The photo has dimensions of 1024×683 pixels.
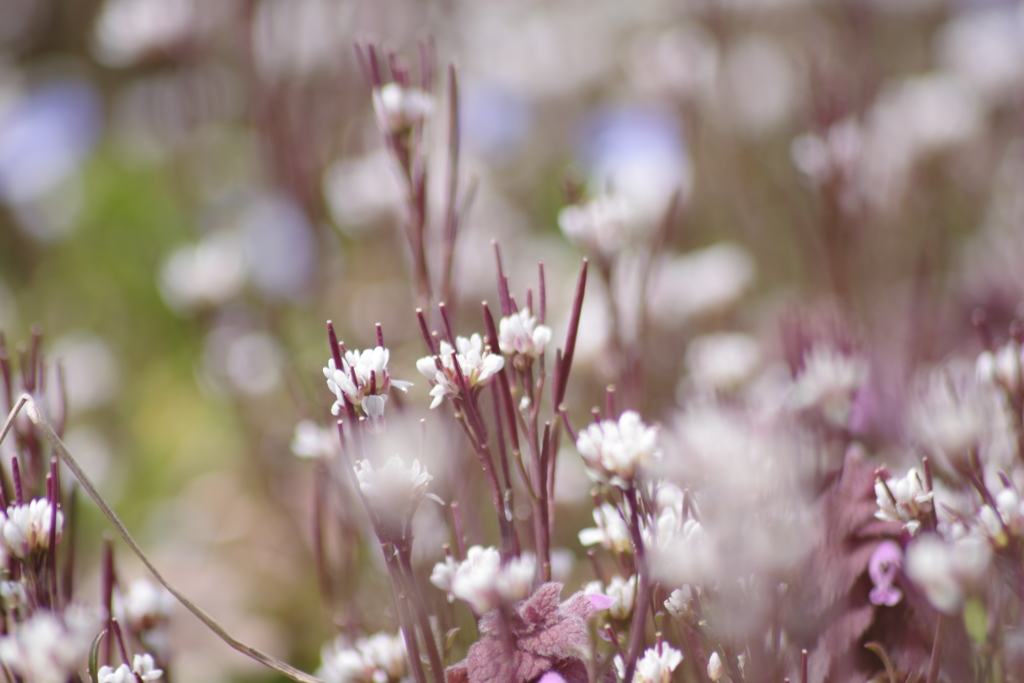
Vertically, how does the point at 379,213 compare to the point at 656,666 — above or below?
above

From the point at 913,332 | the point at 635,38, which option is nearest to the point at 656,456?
the point at 913,332

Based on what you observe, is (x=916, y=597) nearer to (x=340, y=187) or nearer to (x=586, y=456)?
(x=586, y=456)

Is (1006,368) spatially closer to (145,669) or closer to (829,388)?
(829,388)

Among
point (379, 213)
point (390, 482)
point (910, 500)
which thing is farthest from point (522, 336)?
point (379, 213)

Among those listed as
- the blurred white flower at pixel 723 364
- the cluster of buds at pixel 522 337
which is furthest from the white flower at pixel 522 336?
the blurred white flower at pixel 723 364

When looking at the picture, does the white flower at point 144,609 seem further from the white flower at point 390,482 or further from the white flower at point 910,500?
the white flower at point 910,500

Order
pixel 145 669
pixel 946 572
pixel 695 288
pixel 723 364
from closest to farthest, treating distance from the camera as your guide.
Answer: pixel 946 572 < pixel 145 669 < pixel 723 364 < pixel 695 288
